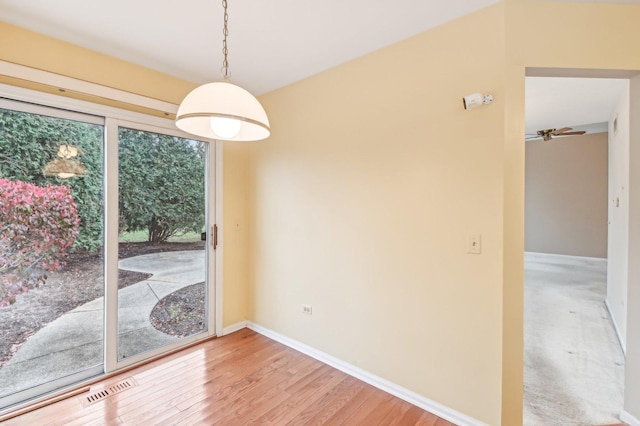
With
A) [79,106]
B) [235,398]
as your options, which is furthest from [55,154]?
[235,398]

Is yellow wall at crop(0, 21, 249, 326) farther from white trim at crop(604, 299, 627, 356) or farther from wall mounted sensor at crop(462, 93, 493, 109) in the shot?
white trim at crop(604, 299, 627, 356)

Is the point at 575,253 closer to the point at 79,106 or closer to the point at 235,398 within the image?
the point at 235,398

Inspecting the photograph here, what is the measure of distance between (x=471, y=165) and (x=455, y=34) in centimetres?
89

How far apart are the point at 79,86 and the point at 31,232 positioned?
114 cm

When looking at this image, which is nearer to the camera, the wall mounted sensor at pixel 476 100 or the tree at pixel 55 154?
the wall mounted sensor at pixel 476 100

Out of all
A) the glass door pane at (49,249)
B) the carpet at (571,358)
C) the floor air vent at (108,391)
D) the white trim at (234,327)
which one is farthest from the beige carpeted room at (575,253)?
the glass door pane at (49,249)

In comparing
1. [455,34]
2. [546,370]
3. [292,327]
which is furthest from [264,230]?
[546,370]

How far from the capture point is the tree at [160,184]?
8.30 feet

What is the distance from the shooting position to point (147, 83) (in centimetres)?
258

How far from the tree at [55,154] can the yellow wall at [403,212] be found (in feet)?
5.14

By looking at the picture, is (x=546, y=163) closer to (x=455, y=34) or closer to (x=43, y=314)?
(x=455, y=34)

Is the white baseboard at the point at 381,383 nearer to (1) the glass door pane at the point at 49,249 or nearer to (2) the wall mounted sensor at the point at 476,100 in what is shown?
(1) the glass door pane at the point at 49,249

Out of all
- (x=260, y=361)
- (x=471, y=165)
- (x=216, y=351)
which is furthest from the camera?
(x=216, y=351)

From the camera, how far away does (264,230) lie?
3.21 metres
